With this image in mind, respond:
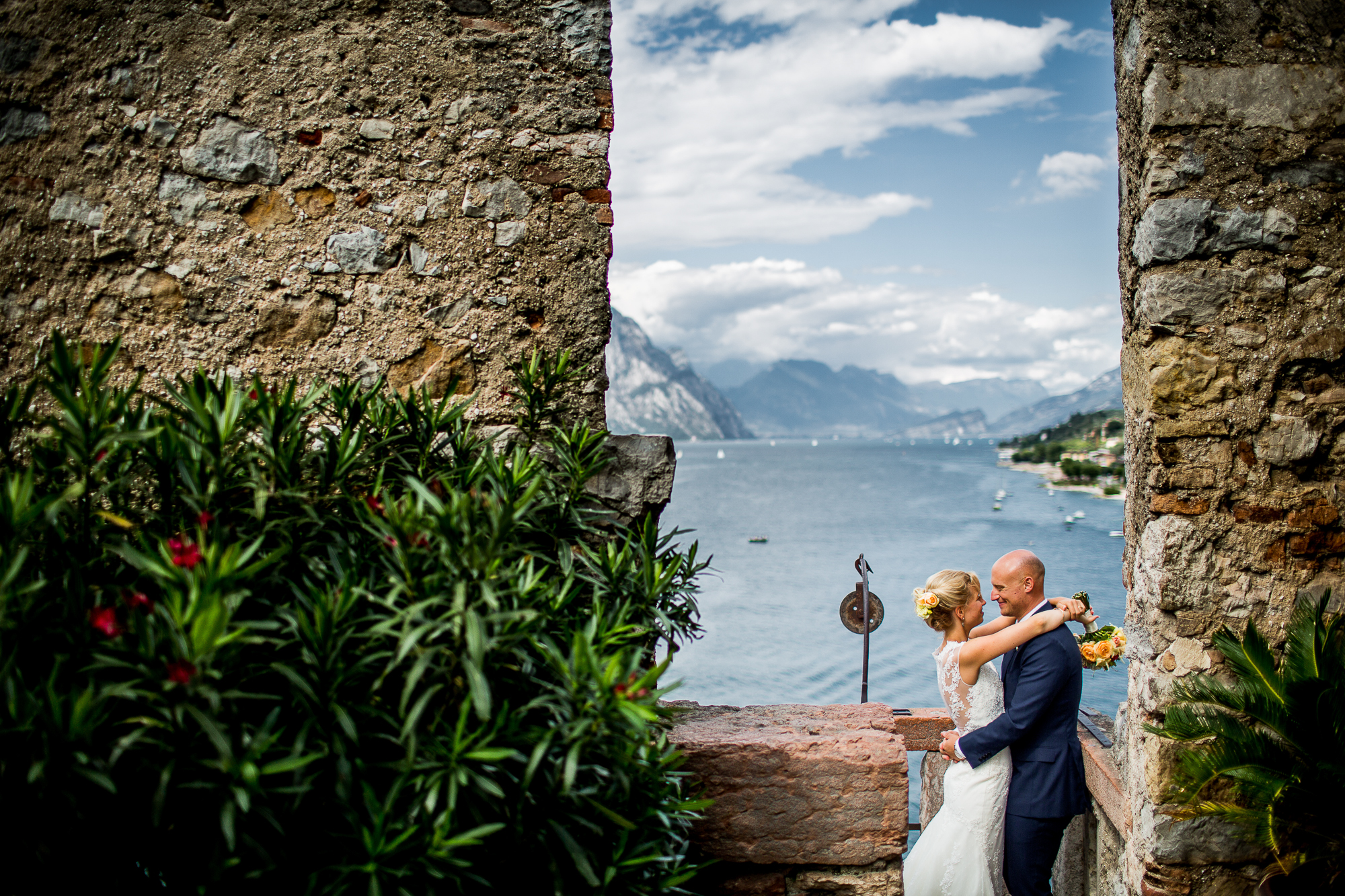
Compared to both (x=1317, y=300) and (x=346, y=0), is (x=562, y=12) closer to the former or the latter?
(x=346, y=0)

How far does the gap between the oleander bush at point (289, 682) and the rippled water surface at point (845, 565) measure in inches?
49.2

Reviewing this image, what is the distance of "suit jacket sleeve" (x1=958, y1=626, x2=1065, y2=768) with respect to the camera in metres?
A: 3.00

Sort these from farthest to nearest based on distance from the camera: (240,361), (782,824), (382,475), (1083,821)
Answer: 1. (1083,821)
2. (240,361)
3. (782,824)
4. (382,475)

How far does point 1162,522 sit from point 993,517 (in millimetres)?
44545

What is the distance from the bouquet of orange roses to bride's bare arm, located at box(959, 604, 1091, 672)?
0.09 metres

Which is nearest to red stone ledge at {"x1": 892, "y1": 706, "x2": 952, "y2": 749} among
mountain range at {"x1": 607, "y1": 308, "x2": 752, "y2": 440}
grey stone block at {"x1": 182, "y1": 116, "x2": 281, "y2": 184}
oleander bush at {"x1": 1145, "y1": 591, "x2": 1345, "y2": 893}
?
oleander bush at {"x1": 1145, "y1": 591, "x2": 1345, "y2": 893}

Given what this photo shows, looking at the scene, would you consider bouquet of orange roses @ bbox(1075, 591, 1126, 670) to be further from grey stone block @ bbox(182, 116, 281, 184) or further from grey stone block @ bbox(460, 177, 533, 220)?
grey stone block @ bbox(182, 116, 281, 184)

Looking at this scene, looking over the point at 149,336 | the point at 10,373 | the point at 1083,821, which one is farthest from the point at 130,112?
the point at 1083,821

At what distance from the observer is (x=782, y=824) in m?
2.31

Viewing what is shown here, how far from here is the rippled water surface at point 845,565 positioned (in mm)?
16828

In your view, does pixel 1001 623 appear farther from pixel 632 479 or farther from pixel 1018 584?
pixel 632 479

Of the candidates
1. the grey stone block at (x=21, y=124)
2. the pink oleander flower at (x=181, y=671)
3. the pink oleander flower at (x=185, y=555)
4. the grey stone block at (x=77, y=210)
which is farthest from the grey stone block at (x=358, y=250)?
the pink oleander flower at (x=181, y=671)

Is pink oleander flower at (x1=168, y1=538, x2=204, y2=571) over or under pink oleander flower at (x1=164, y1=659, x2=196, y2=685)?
over

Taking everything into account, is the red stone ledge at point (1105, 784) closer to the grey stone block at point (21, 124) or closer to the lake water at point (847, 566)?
the lake water at point (847, 566)
